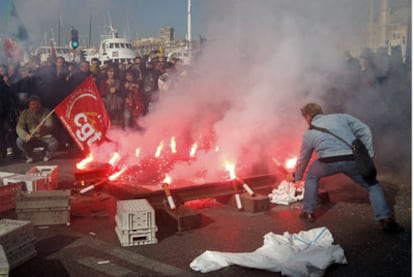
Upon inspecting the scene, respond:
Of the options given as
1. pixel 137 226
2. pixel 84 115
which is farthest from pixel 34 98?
pixel 137 226

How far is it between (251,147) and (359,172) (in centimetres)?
245

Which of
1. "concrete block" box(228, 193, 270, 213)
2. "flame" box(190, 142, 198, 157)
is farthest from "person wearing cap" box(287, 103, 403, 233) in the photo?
"flame" box(190, 142, 198, 157)

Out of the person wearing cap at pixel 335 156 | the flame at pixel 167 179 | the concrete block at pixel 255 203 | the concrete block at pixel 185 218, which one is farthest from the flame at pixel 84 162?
the person wearing cap at pixel 335 156

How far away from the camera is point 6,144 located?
10.1m

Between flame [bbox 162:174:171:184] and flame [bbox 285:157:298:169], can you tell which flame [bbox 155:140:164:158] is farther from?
flame [bbox 285:157:298:169]

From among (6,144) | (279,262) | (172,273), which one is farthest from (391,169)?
(6,144)

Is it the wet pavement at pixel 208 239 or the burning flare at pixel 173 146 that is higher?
the burning flare at pixel 173 146

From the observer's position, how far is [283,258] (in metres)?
4.27

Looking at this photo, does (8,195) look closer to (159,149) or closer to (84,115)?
(84,115)

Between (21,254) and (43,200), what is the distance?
1148 mm

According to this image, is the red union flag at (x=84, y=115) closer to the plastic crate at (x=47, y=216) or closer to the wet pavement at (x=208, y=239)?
the wet pavement at (x=208, y=239)

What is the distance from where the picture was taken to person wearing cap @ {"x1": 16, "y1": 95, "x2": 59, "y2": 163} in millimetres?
9281

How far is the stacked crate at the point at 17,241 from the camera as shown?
4.28 meters

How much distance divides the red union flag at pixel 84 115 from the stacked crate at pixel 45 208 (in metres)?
2.56
